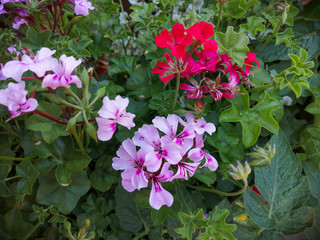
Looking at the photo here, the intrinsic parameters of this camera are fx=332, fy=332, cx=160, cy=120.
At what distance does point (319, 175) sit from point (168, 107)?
0.41 meters

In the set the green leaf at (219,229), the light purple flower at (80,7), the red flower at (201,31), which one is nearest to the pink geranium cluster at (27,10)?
the light purple flower at (80,7)

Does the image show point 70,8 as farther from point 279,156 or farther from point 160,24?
point 279,156

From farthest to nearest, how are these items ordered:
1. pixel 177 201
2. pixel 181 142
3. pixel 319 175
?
pixel 319 175
pixel 177 201
pixel 181 142

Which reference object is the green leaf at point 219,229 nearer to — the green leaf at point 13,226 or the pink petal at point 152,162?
the pink petal at point 152,162

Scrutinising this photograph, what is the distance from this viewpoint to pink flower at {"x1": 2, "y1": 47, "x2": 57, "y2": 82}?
1.47 ft

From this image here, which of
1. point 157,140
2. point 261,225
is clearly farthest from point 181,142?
point 261,225

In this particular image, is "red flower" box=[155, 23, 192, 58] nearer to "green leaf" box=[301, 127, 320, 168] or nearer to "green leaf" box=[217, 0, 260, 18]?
"green leaf" box=[217, 0, 260, 18]

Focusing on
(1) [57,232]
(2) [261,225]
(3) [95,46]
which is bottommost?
(1) [57,232]

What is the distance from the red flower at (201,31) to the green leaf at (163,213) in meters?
0.30

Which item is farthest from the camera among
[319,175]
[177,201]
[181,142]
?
[319,175]

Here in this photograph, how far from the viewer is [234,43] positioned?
593 millimetres

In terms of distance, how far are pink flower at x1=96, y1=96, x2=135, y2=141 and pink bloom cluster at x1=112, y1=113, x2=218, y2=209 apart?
5 centimetres

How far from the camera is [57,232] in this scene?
0.71 m

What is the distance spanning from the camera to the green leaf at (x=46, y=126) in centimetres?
50
